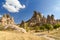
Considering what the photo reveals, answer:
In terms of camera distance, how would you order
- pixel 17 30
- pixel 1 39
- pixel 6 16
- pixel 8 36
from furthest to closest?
pixel 6 16 → pixel 17 30 → pixel 8 36 → pixel 1 39

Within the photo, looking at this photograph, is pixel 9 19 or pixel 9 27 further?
pixel 9 19

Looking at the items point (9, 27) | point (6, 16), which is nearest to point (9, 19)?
point (6, 16)

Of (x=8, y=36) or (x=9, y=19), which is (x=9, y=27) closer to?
(x=8, y=36)

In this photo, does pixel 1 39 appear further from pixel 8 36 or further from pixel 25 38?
pixel 25 38

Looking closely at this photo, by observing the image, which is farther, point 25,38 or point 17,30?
point 17,30

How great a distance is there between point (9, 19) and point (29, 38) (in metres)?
182

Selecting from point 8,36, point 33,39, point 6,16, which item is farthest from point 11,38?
point 6,16

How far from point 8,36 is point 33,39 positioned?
354 centimetres

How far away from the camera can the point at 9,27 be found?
972 inches

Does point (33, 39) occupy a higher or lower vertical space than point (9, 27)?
lower

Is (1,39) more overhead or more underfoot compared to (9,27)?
more underfoot

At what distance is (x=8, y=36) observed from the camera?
1802 centimetres

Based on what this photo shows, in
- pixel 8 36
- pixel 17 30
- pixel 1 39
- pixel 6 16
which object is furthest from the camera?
pixel 6 16

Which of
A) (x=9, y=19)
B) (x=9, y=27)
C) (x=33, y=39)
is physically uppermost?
(x=9, y=19)
